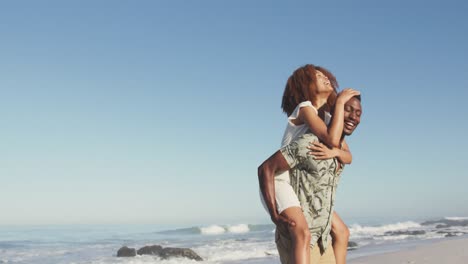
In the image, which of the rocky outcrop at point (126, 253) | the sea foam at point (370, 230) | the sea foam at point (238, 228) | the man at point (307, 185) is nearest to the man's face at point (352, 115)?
the man at point (307, 185)

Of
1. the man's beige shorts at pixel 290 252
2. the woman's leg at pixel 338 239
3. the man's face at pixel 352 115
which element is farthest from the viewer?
the woman's leg at pixel 338 239

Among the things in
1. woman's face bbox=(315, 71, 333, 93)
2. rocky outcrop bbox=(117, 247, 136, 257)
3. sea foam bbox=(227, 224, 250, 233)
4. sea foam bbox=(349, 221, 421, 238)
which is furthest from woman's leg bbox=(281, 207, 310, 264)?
sea foam bbox=(227, 224, 250, 233)

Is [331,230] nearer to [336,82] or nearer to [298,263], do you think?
[298,263]

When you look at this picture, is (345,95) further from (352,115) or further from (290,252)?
(290,252)

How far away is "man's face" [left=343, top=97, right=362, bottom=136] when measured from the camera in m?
3.74

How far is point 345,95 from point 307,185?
2.20 ft

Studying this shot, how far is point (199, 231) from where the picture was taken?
40375 millimetres

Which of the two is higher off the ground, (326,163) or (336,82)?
(336,82)

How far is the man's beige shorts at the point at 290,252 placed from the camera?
11.8 ft

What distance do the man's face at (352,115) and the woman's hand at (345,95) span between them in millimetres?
43

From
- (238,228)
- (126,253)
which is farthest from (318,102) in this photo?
(238,228)

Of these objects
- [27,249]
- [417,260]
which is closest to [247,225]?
[27,249]

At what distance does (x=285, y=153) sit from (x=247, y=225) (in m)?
41.3

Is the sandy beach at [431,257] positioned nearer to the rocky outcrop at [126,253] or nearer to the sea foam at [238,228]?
the rocky outcrop at [126,253]
